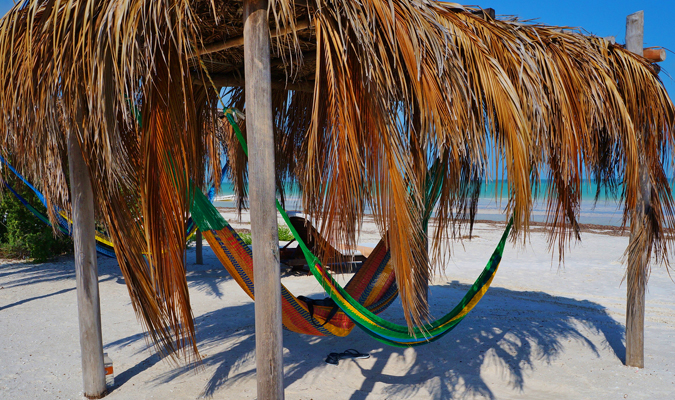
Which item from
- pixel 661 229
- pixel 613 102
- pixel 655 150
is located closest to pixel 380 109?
pixel 613 102

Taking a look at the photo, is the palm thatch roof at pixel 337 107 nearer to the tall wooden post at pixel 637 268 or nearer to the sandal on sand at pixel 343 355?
the tall wooden post at pixel 637 268

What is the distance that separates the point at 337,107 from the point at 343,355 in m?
1.88

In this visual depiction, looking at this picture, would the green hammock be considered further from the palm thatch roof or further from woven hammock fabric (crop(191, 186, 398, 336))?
the palm thatch roof

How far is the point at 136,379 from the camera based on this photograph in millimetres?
2586

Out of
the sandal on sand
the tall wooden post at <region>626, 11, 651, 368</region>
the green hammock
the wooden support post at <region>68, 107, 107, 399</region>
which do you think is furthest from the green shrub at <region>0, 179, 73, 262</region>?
the tall wooden post at <region>626, 11, 651, 368</region>

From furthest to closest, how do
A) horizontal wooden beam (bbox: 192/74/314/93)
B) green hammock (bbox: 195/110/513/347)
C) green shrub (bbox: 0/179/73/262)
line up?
green shrub (bbox: 0/179/73/262)
horizontal wooden beam (bbox: 192/74/314/93)
green hammock (bbox: 195/110/513/347)

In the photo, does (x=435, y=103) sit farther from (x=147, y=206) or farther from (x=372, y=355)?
(x=372, y=355)

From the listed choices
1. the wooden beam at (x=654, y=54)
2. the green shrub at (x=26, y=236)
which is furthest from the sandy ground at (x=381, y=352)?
the wooden beam at (x=654, y=54)

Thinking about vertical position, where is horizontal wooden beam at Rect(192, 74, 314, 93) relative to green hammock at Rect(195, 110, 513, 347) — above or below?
above

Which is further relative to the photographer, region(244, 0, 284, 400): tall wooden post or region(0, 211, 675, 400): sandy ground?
region(0, 211, 675, 400): sandy ground

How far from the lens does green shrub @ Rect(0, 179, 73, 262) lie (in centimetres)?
589

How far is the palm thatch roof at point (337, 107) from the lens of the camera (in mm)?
1494

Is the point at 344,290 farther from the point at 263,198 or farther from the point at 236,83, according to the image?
the point at 236,83

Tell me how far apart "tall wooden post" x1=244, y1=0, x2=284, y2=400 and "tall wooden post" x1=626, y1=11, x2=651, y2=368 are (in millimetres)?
2127
